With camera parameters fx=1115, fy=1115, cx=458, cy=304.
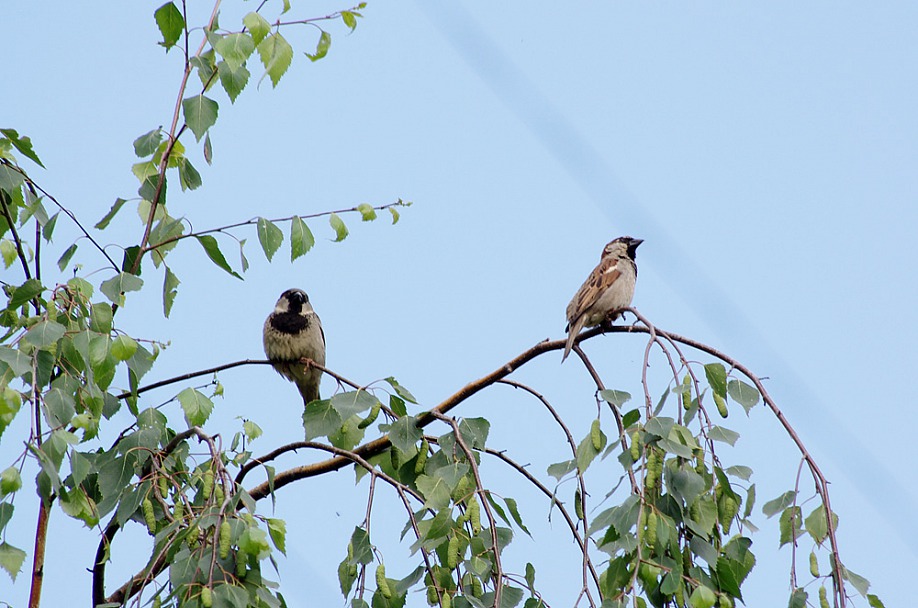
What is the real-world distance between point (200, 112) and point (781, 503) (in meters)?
1.86

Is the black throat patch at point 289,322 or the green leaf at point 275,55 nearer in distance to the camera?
the green leaf at point 275,55

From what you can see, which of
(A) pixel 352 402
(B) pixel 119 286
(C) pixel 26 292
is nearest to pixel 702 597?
(A) pixel 352 402

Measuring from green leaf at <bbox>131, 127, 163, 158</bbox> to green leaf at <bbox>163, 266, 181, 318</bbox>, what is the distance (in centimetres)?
38

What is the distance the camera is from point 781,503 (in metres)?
2.71

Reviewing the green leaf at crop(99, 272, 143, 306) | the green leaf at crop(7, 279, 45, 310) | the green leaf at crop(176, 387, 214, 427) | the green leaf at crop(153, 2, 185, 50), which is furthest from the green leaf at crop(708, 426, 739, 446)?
the green leaf at crop(153, 2, 185, 50)

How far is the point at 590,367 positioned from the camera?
3307 mm

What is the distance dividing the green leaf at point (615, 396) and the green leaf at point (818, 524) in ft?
1.69

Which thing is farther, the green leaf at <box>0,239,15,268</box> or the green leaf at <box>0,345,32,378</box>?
the green leaf at <box>0,239,15,268</box>

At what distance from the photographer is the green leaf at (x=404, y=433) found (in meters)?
3.09

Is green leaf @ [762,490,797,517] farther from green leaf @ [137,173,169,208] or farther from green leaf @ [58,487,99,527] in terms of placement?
green leaf @ [137,173,169,208]

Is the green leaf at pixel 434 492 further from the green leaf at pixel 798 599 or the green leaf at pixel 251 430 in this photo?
the green leaf at pixel 798 599

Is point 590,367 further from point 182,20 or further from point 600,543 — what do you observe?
point 182,20

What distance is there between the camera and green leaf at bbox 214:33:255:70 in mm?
2898

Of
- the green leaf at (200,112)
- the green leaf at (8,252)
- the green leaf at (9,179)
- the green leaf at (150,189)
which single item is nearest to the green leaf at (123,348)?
the green leaf at (200,112)
